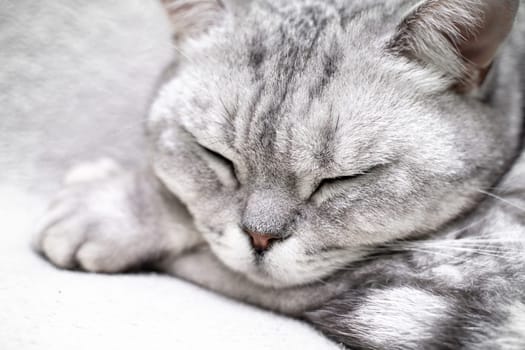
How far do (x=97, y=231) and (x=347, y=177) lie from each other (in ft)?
1.60

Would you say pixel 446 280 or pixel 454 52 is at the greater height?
pixel 454 52

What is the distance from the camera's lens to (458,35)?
3.28 feet

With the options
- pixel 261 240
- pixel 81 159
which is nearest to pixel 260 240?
pixel 261 240

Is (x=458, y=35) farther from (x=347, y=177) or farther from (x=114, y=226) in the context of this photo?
(x=114, y=226)

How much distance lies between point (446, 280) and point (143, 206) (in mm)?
601

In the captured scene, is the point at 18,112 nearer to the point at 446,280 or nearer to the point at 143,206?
the point at 143,206

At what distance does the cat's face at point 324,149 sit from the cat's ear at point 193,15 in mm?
105

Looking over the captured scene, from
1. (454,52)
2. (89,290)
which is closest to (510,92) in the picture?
(454,52)

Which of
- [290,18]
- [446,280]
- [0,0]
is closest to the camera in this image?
[446,280]

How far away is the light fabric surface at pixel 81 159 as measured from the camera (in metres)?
0.89

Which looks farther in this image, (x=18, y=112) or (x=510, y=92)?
(x=18, y=112)

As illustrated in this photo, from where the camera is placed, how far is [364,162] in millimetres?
975

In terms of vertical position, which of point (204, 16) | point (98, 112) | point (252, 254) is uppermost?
point (204, 16)

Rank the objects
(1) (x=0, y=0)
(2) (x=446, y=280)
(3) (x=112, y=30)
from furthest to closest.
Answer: (3) (x=112, y=30) → (1) (x=0, y=0) → (2) (x=446, y=280)
